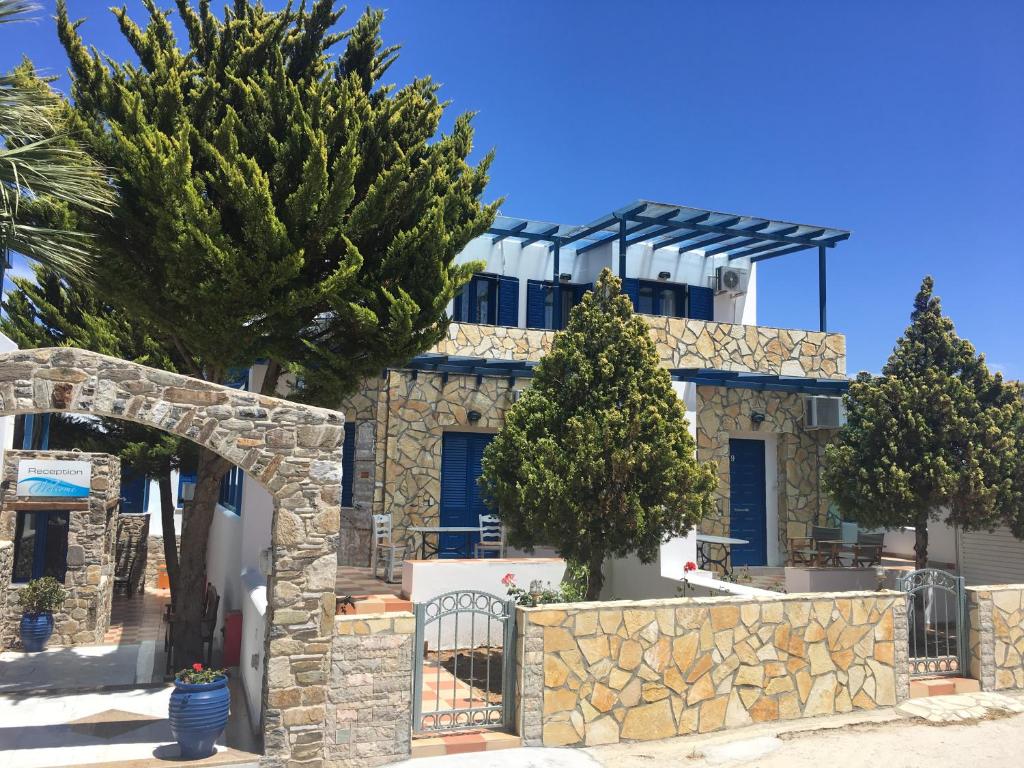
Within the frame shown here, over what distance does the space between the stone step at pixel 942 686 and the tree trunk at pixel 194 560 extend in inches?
384

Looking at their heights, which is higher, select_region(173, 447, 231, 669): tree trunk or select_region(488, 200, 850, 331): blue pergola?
select_region(488, 200, 850, 331): blue pergola

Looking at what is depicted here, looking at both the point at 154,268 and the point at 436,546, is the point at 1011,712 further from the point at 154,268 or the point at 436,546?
the point at 154,268

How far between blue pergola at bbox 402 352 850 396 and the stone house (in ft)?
0.13

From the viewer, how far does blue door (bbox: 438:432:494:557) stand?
15.8m

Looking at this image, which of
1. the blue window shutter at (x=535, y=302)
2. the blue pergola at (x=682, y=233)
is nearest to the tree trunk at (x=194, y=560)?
the blue pergola at (x=682, y=233)

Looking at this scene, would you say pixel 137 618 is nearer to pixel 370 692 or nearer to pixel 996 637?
pixel 370 692

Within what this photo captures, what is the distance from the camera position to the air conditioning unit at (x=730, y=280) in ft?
66.4

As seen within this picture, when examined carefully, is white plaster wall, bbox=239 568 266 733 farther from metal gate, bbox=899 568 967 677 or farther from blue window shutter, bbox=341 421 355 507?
metal gate, bbox=899 568 967 677

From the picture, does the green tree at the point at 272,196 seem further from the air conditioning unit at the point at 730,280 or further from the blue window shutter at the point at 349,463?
the air conditioning unit at the point at 730,280

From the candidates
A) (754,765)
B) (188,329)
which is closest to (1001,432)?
(754,765)

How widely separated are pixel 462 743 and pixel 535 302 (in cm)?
1322

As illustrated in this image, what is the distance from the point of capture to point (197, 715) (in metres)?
7.57

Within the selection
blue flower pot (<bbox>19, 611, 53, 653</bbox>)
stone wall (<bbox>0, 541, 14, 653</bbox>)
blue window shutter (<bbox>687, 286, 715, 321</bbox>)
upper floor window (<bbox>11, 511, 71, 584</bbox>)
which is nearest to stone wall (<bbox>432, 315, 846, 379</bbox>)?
blue window shutter (<bbox>687, 286, 715, 321</bbox>)

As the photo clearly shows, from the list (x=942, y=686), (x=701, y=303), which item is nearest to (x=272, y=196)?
(x=942, y=686)
